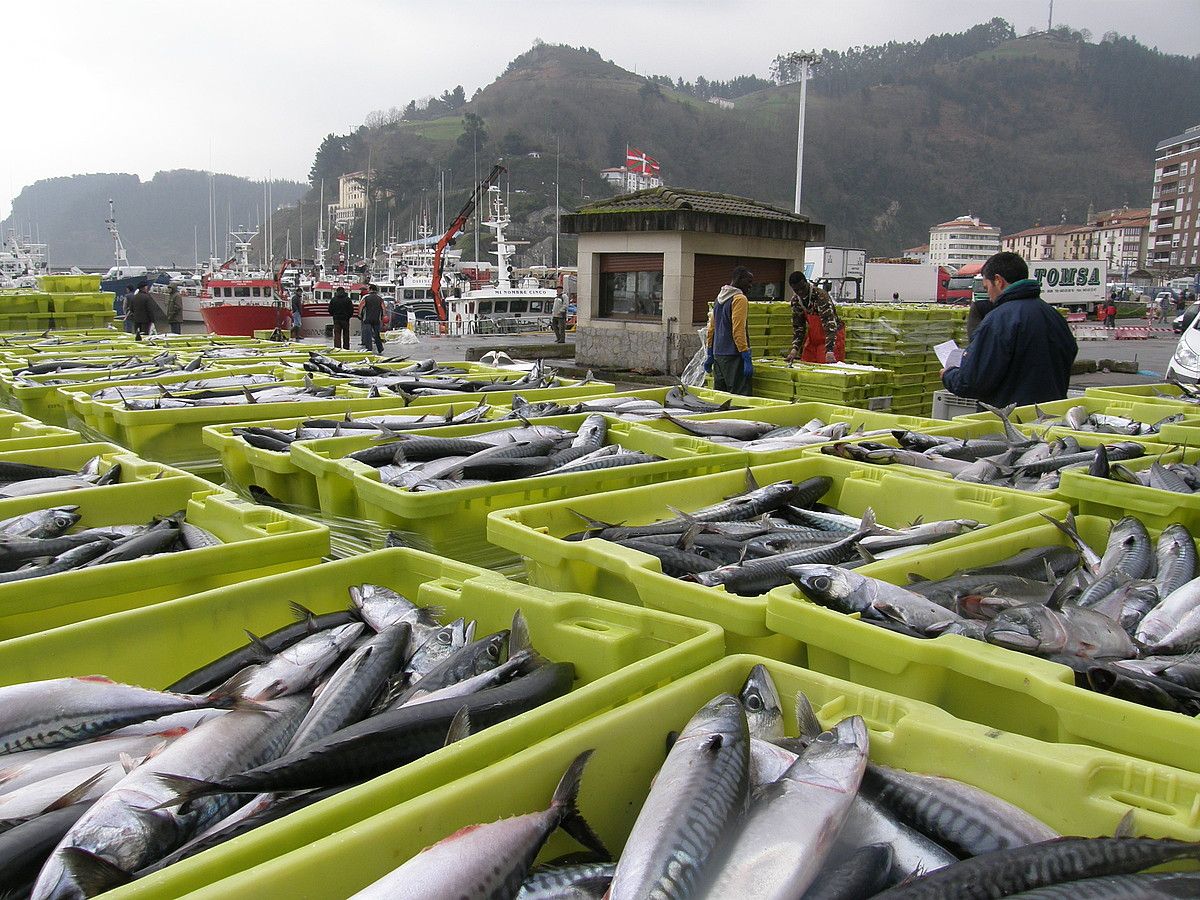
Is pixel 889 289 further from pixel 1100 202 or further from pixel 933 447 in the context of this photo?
pixel 1100 202

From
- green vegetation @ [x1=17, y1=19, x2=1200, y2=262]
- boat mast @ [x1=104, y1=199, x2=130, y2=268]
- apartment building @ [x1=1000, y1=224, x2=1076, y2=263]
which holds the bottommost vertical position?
boat mast @ [x1=104, y1=199, x2=130, y2=268]

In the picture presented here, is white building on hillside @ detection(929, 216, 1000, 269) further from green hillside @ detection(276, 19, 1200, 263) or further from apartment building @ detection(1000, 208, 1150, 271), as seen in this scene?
green hillside @ detection(276, 19, 1200, 263)

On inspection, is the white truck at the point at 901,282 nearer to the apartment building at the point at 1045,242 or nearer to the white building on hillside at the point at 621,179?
the white building on hillside at the point at 621,179

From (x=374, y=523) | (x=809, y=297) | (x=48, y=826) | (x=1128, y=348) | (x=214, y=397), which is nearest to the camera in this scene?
(x=48, y=826)

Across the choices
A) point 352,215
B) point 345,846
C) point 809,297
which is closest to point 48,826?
point 345,846

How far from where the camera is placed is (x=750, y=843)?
1.26 metres

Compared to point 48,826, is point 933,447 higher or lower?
higher

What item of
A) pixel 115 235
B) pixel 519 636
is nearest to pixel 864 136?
pixel 115 235

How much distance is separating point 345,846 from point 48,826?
2.19 ft

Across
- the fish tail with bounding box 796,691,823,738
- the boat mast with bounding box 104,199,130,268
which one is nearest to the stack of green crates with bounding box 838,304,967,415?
the fish tail with bounding box 796,691,823,738

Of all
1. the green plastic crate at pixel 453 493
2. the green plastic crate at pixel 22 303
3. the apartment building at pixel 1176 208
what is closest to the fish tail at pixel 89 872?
the green plastic crate at pixel 453 493

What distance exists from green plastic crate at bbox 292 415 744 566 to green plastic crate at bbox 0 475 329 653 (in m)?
0.41

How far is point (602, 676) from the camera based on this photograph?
6.29 ft

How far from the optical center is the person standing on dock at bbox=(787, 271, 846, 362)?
10.5 m
